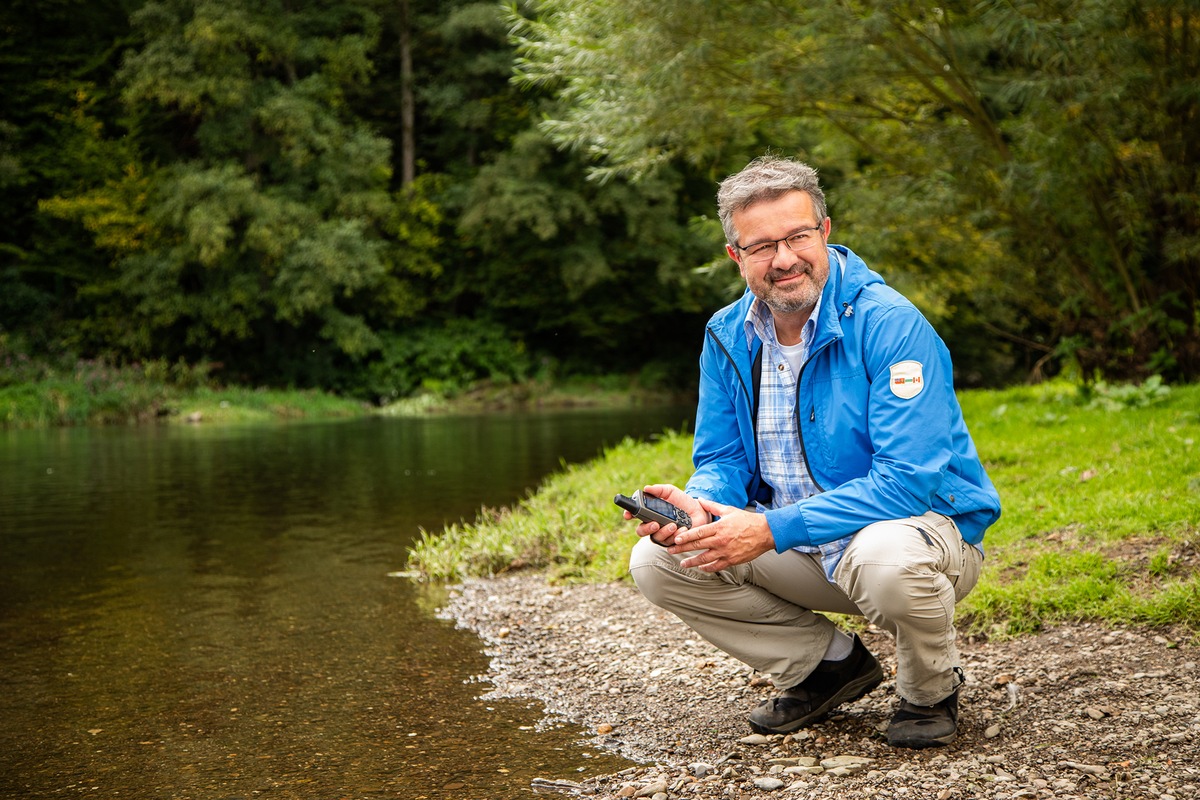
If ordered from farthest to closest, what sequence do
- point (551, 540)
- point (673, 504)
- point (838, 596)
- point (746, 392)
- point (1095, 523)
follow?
1. point (551, 540)
2. point (1095, 523)
3. point (746, 392)
4. point (838, 596)
5. point (673, 504)

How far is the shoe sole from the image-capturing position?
135 inches

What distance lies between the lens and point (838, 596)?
10.8 ft

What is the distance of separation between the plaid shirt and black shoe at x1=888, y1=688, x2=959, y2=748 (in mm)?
519

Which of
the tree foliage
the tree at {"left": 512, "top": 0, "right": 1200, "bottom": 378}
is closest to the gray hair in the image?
the tree at {"left": 512, "top": 0, "right": 1200, "bottom": 378}

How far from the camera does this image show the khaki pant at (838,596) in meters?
2.98

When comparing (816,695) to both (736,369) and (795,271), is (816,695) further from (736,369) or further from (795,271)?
(795,271)

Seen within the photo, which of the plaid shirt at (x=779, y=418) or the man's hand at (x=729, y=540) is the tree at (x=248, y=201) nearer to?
the plaid shirt at (x=779, y=418)

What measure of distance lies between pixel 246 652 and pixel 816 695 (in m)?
2.57

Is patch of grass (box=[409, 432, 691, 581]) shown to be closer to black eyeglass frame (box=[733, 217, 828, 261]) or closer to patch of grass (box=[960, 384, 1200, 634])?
patch of grass (box=[960, 384, 1200, 634])

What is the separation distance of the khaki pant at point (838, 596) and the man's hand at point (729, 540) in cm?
24

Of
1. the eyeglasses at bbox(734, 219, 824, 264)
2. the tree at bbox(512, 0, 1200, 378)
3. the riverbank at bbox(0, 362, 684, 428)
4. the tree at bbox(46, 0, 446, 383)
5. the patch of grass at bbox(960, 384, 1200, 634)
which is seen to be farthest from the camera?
the tree at bbox(46, 0, 446, 383)

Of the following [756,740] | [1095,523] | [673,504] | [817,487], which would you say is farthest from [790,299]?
[1095,523]

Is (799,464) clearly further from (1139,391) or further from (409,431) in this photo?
(409,431)

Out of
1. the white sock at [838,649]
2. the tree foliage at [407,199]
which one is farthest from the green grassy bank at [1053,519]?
the tree foliage at [407,199]
